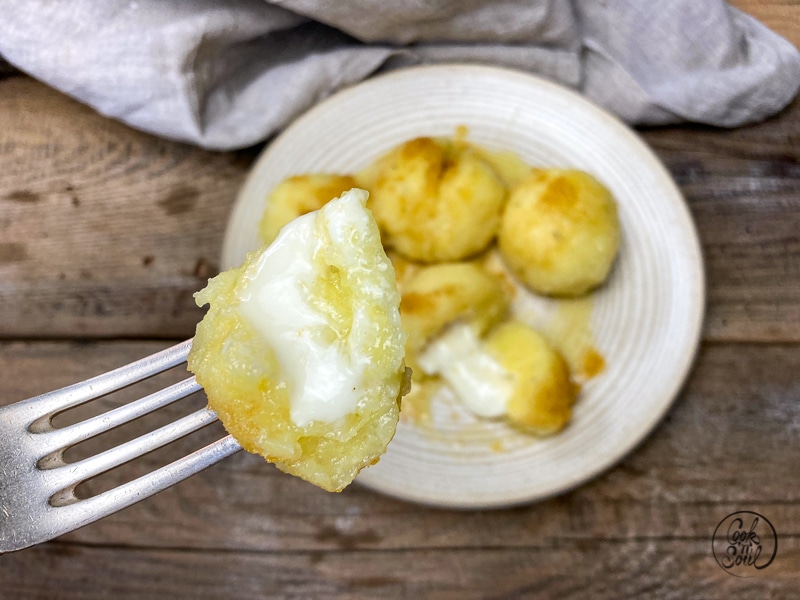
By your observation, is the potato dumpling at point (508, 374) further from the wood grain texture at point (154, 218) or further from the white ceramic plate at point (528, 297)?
the wood grain texture at point (154, 218)

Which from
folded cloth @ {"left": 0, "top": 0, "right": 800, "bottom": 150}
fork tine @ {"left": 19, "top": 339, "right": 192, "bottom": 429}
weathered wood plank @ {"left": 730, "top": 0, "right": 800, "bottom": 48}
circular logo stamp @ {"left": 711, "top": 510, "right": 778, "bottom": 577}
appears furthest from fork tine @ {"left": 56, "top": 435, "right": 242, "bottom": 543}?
weathered wood plank @ {"left": 730, "top": 0, "right": 800, "bottom": 48}

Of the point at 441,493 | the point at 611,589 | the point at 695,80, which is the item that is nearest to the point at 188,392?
the point at 441,493

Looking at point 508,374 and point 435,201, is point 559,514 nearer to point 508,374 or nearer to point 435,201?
point 508,374

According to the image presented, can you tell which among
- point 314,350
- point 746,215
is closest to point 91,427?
point 314,350

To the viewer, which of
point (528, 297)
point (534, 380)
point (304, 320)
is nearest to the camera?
point (304, 320)

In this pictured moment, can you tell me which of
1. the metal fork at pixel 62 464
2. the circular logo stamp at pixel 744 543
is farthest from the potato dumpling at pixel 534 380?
the metal fork at pixel 62 464

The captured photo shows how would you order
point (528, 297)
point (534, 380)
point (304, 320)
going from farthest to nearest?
point (528, 297)
point (534, 380)
point (304, 320)
